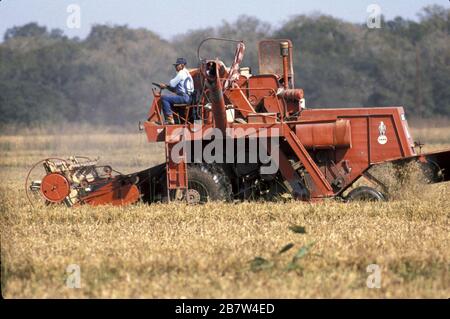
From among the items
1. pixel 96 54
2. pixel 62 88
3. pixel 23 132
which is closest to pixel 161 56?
pixel 96 54

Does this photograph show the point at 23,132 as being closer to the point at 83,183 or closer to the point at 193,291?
the point at 83,183

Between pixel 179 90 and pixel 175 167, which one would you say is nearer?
pixel 175 167

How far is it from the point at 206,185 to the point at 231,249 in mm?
4646

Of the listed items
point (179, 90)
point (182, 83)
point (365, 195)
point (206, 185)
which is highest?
point (182, 83)

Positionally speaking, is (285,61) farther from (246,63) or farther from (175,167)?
(246,63)

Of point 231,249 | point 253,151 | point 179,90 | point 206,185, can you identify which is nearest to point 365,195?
point 253,151

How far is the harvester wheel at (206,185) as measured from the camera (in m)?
14.5

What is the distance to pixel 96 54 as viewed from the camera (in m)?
45.4

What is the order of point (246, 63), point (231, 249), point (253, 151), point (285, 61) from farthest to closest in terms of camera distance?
point (246, 63)
point (285, 61)
point (253, 151)
point (231, 249)

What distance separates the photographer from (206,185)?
14.5m

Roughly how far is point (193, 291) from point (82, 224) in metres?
4.68

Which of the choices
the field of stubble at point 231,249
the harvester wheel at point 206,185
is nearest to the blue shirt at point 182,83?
the harvester wheel at point 206,185

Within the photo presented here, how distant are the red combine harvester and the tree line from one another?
21.0 m

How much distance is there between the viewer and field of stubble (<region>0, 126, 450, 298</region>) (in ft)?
27.2
